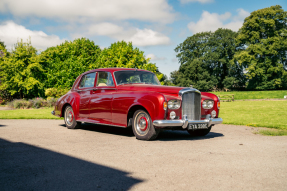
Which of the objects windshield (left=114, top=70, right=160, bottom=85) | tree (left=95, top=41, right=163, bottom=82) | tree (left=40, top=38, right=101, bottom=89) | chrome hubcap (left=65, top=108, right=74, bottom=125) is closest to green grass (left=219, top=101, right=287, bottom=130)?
windshield (left=114, top=70, right=160, bottom=85)

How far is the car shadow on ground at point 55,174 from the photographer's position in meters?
3.55

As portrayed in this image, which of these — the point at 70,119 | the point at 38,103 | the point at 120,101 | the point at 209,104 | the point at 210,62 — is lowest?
the point at 70,119

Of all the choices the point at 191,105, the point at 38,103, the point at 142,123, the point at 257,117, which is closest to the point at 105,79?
the point at 142,123

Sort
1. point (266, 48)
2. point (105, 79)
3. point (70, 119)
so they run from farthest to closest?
point (266, 48) → point (70, 119) → point (105, 79)

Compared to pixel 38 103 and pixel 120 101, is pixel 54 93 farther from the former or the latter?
pixel 120 101

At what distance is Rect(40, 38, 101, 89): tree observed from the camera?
28487 millimetres

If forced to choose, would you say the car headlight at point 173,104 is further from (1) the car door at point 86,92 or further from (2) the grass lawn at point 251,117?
(2) the grass lawn at point 251,117

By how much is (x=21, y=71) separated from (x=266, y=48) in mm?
47659

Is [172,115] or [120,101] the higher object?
[120,101]

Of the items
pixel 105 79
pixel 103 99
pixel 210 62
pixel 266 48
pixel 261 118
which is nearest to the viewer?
pixel 103 99

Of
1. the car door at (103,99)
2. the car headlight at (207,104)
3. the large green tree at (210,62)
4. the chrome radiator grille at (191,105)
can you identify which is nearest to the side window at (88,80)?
the car door at (103,99)

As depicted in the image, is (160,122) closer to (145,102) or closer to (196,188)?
(145,102)

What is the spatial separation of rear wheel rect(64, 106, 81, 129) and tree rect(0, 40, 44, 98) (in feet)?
54.4

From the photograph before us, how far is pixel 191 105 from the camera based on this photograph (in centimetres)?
720
